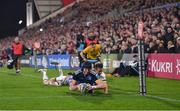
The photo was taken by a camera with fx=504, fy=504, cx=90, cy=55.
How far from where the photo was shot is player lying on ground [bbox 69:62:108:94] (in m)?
15.3

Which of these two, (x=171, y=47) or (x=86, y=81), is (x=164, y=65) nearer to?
(x=171, y=47)

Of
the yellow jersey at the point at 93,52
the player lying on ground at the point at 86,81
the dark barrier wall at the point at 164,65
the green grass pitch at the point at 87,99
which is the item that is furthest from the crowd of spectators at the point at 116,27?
the player lying on ground at the point at 86,81

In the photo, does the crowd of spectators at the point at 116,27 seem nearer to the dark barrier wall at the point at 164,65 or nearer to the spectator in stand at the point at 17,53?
the dark barrier wall at the point at 164,65

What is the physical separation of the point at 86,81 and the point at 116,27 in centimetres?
2024

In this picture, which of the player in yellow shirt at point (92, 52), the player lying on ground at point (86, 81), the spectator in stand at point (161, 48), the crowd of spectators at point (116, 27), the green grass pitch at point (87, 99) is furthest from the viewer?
the crowd of spectators at point (116, 27)

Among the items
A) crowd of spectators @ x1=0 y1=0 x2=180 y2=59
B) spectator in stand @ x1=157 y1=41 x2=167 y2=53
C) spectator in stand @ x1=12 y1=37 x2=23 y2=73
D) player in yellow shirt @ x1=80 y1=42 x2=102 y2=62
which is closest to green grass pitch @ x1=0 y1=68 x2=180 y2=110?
player in yellow shirt @ x1=80 y1=42 x2=102 y2=62

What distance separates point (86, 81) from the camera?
15609 millimetres

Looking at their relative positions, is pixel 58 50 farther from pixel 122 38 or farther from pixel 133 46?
pixel 133 46

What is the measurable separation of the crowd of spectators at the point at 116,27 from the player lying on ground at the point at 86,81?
24.8 ft

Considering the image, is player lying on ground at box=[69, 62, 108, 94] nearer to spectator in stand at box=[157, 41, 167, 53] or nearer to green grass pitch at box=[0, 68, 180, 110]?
green grass pitch at box=[0, 68, 180, 110]

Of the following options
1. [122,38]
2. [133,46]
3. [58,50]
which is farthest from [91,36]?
[58,50]

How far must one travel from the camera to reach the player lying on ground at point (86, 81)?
50.1 ft

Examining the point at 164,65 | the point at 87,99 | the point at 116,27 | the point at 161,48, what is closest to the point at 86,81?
the point at 87,99

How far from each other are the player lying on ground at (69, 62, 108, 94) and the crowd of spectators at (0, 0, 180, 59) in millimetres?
7549
